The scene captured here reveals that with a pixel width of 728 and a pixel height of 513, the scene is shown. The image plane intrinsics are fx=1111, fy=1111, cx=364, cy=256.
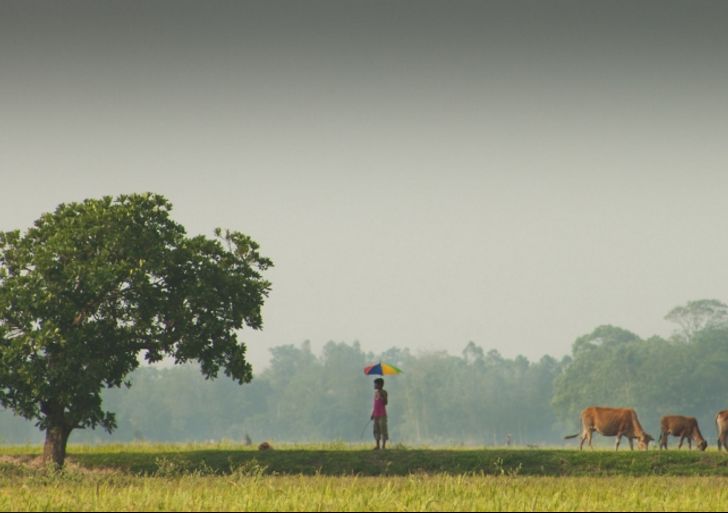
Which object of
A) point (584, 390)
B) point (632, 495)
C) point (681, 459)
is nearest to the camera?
point (632, 495)

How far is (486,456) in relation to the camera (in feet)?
115

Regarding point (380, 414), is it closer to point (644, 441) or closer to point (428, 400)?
point (644, 441)

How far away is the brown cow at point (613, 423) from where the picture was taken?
4375 centimetres

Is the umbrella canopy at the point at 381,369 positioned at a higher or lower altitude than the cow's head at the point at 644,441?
higher

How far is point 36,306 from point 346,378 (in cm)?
14238

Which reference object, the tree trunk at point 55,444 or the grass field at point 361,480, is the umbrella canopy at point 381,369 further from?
the tree trunk at point 55,444

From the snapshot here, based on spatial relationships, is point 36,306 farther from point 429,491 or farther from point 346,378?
point 346,378

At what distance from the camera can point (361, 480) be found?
23.5 m

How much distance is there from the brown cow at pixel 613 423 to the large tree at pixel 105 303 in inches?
646

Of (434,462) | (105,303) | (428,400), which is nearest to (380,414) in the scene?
(434,462)

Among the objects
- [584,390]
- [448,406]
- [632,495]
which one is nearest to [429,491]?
[632,495]

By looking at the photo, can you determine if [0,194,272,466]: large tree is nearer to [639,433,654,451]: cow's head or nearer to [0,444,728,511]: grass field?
[0,444,728,511]: grass field

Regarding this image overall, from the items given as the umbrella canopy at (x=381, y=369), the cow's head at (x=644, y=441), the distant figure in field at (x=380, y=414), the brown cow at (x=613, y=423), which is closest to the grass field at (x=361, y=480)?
the distant figure in field at (x=380, y=414)

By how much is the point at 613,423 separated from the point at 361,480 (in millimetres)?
23486
